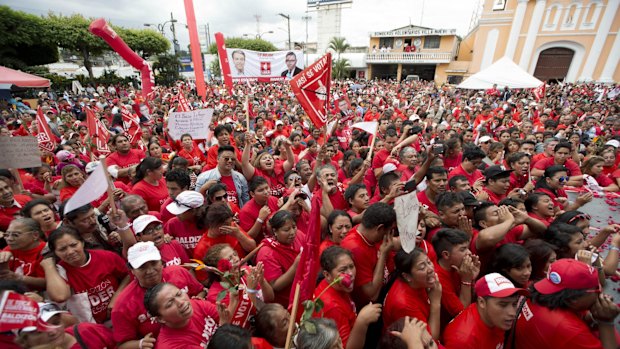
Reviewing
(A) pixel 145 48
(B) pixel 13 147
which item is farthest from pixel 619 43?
(A) pixel 145 48

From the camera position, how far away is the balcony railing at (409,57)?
43.5 m

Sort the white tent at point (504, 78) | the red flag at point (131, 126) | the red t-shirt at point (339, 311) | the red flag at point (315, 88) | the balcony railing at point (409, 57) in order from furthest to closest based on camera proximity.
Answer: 1. the balcony railing at point (409, 57)
2. the white tent at point (504, 78)
3. the red flag at point (131, 126)
4. the red flag at point (315, 88)
5. the red t-shirt at point (339, 311)

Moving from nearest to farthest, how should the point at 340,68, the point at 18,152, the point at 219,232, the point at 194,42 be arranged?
the point at 219,232 → the point at 18,152 → the point at 194,42 → the point at 340,68

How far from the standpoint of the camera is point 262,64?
33.1 feet

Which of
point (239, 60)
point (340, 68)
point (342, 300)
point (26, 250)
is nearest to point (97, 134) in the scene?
point (26, 250)

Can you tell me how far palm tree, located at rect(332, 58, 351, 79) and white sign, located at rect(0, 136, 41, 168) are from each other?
138ft

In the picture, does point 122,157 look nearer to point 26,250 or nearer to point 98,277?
point 26,250

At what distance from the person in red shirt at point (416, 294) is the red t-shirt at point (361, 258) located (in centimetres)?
31

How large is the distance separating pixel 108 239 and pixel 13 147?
6.23ft

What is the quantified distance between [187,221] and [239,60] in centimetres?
764

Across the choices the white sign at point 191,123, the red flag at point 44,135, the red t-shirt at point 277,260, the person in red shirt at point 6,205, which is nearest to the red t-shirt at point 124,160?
the white sign at point 191,123

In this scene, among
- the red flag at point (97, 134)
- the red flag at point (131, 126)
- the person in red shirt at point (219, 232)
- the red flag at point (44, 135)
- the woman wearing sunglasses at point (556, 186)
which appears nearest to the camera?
the person in red shirt at point (219, 232)

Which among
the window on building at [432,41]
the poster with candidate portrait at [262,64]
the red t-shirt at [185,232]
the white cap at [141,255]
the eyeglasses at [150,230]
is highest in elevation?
the window on building at [432,41]

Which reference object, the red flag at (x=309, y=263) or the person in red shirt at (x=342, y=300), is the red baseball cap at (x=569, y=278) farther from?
the red flag at (x=309, y=263)
